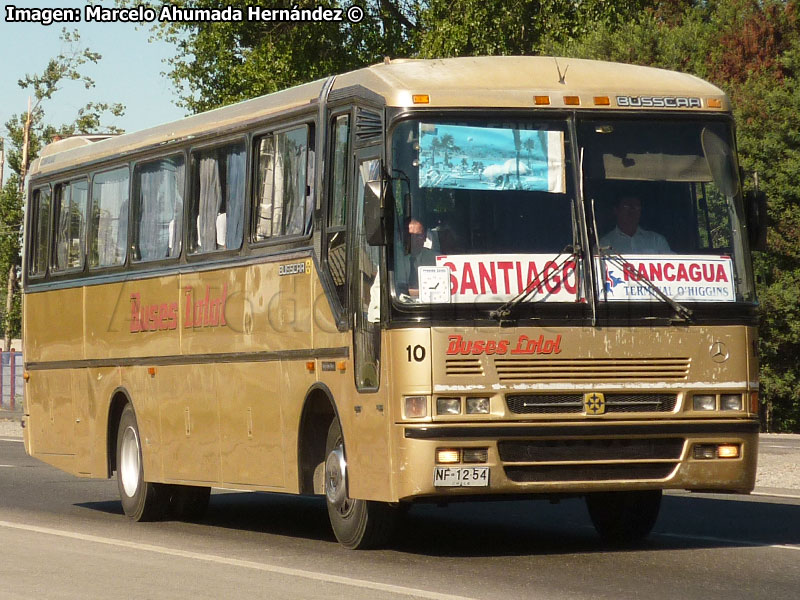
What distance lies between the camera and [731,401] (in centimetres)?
1172

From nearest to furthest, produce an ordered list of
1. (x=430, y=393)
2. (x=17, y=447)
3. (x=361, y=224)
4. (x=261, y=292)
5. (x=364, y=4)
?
1. (x=430, y=393)
2. (x=361, y=224)
3. (x=261, y=292)
4. (x=17, y=447)
5. (x=364, y=4)

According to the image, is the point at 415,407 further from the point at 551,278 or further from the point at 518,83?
the point at 518,83

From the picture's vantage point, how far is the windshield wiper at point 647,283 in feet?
37.8

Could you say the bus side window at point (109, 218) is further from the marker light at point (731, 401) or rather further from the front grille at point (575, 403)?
the marker light at point (731, 401)

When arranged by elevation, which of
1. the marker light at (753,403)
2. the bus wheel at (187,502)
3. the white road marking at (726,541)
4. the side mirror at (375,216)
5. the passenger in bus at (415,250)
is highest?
the side mirror at (375,216)

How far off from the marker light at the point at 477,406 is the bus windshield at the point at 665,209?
104 centimetres

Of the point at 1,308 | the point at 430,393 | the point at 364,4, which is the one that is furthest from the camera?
the point at 1,308

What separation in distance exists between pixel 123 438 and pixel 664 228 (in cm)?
685

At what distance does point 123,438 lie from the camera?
16.6m

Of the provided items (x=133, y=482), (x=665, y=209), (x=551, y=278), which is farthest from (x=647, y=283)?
(x=133, y=482)

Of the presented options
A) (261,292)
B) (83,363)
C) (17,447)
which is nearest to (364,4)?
(17,447)

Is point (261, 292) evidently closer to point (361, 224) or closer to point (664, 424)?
point (361, 224)

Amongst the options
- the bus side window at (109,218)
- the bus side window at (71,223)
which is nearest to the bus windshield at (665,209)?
the bus side window at (109,218)

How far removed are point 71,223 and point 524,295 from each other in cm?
792
